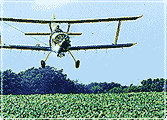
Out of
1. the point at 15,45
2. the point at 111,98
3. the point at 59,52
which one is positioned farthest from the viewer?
the point at 111,98

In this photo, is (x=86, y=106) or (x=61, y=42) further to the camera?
(x=86, y=106)

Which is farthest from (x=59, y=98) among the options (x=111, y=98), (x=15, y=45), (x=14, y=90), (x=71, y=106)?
(x=14, y=90)

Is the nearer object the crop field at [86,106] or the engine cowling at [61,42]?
the engine cowling at [61,42]

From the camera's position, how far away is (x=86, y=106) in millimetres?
20406

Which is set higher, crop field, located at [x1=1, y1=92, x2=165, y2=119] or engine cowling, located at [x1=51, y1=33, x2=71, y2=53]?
engine cowling, located at [x1=51, y1=33, x2=71, y2=53]

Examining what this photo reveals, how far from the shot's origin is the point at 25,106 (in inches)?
806

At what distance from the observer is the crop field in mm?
18531

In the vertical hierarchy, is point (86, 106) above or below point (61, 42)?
below

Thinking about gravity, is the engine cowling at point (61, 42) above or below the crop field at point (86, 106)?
above

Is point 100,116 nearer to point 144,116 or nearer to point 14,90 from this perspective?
point 144,116

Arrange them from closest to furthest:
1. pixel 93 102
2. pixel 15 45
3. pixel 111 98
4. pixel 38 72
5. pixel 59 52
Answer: pixel 59 52, pixel 15 45, pixel 93 102, pixel 111 98, pixel 38 72

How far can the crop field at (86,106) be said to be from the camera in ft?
60.8

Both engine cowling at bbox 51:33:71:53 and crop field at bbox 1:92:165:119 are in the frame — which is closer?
engine cowling at bbox 51:33:71:53

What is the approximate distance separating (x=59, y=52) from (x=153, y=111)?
932cm
